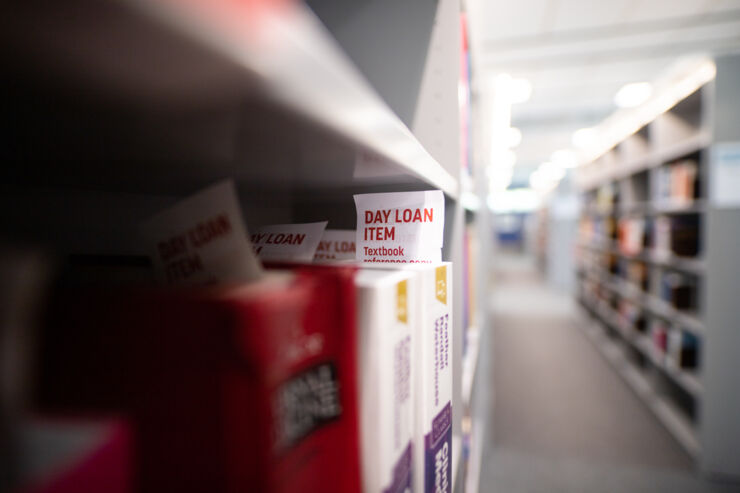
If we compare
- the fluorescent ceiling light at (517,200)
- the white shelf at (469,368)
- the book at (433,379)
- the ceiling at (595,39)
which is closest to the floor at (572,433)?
the white shelf at (469,368)

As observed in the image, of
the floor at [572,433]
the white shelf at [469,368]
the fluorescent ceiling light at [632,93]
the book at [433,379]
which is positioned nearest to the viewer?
the book at [433,379]

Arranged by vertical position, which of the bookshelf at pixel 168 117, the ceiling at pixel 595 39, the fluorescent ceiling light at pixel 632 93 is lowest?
the bookshelf at pixel 168 117

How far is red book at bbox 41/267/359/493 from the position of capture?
27 cm

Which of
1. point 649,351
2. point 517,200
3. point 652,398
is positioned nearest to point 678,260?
point 649,351

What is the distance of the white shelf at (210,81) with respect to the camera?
186 millimetres

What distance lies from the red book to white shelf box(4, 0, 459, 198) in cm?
14

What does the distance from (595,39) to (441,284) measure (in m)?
5.10

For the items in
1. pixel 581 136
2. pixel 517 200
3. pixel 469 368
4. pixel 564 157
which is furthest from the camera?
pixel 517 200

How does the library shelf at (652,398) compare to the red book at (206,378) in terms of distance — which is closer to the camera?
the red book at (206,378)

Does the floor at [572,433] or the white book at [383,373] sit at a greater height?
the white book at [383,373]

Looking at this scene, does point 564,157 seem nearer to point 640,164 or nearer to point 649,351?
point 640,164

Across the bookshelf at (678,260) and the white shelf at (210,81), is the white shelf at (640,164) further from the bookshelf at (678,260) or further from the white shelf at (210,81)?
the white shelf at (210,81)

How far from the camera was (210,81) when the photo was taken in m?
0.24

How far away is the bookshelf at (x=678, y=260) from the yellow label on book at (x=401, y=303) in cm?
250
